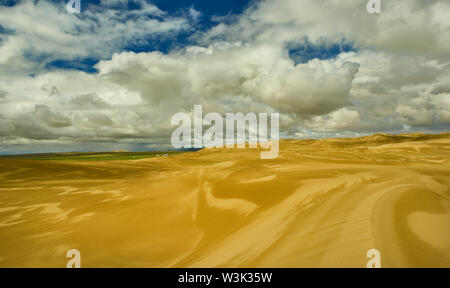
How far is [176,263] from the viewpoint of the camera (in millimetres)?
4289

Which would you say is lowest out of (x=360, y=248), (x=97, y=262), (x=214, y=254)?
(x=97, y=262)

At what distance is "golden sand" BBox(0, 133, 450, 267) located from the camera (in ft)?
11.3

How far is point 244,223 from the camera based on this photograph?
5672mm

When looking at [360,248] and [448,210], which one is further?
[448,210]

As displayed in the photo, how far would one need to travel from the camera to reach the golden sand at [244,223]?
344cm
